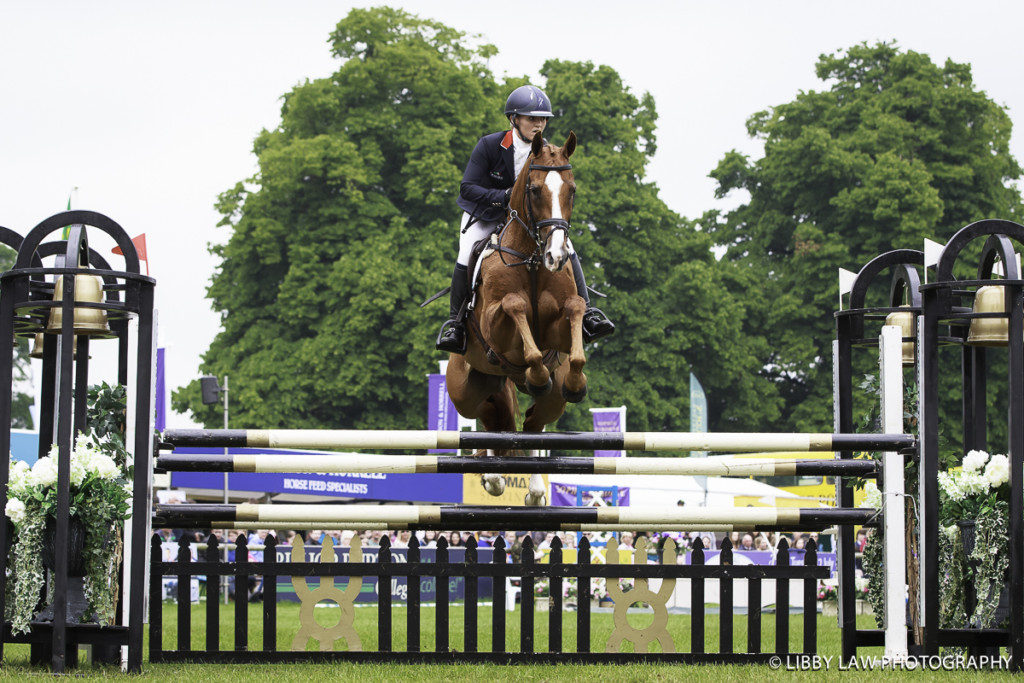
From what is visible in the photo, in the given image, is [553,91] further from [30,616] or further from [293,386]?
[30,616]

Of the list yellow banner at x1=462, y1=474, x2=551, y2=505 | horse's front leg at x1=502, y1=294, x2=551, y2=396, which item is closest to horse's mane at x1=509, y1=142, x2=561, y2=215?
horse's front leg at x1=502, y1=294, x2=551, y2=396

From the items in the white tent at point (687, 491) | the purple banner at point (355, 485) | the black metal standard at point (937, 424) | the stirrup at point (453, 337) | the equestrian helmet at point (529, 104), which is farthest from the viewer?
the white tent at point (687, 491)

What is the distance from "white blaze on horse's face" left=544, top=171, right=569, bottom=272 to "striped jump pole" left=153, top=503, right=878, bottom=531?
4.88 ft

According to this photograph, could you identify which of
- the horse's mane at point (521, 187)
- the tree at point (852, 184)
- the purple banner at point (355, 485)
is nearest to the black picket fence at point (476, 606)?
the horse's mane at point (521, 187)

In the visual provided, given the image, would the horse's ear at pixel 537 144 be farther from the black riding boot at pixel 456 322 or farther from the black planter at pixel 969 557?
the black planter at pixel 969 557

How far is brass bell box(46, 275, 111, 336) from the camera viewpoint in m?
6.84

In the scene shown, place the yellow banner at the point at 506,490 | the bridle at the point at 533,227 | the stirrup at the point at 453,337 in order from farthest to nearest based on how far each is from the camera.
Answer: the yellow banner at the point at 506,490 → the stirrup at the point at 453,337 → the bridle at the point at 533,227

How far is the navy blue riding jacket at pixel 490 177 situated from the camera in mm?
7789

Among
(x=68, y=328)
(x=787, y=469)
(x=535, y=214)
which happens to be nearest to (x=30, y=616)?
(x=68, y=328)

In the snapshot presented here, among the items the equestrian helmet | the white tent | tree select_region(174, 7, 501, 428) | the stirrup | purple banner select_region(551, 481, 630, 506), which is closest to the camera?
the equestrian helmet

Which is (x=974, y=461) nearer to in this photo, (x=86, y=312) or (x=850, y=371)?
(x=850, y=371)

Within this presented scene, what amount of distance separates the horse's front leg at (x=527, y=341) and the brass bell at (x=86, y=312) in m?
2.54

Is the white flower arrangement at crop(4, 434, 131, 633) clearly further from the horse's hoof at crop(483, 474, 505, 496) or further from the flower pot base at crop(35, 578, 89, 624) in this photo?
the horse's hoof at crop(483, 474, 505, 496)

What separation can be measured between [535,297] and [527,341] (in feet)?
1.29
